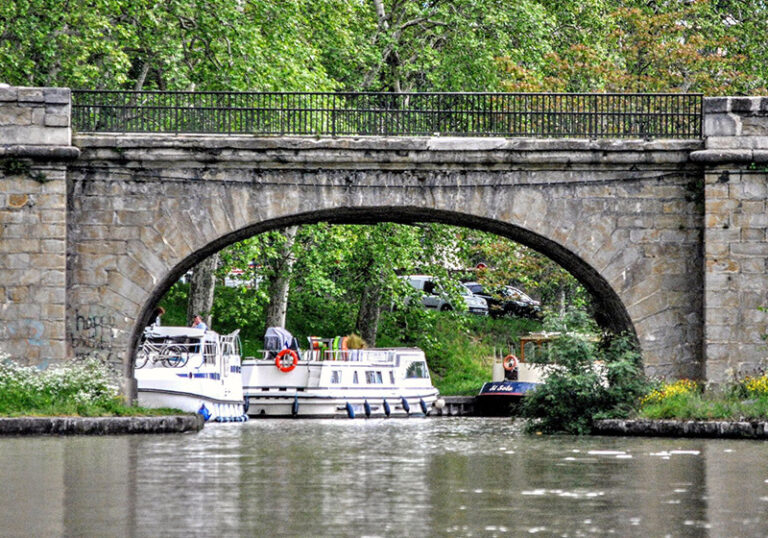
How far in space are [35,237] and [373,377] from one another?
558 inches

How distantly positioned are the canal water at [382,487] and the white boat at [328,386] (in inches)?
512

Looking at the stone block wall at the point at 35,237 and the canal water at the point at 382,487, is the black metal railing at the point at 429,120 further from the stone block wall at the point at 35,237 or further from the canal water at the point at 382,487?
the canal water at the point at 382,487

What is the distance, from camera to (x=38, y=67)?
3095cm

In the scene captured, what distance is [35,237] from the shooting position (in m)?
21.8

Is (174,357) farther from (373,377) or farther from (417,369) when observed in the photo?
(417,369)

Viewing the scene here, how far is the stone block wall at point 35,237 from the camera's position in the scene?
71.3 feet

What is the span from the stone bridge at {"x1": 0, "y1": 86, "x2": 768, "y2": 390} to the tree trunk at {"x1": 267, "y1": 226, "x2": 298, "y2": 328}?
41.5ft

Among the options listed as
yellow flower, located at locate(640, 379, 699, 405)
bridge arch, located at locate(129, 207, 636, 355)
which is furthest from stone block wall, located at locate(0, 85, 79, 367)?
yellow flower, located at locate(640, 379, 699, 405)

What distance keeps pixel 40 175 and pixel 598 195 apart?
7627 millimetres

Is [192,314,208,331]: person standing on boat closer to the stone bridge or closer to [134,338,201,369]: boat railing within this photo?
[134,338,201,369]: boat railing

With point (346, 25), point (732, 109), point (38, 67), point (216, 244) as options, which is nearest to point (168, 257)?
point (216, 244)

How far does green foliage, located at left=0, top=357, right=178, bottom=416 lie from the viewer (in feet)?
68.2

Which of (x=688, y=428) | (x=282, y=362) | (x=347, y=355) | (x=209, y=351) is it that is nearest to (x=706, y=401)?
(x=688, y=428)

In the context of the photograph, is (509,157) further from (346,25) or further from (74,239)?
(346,25)
